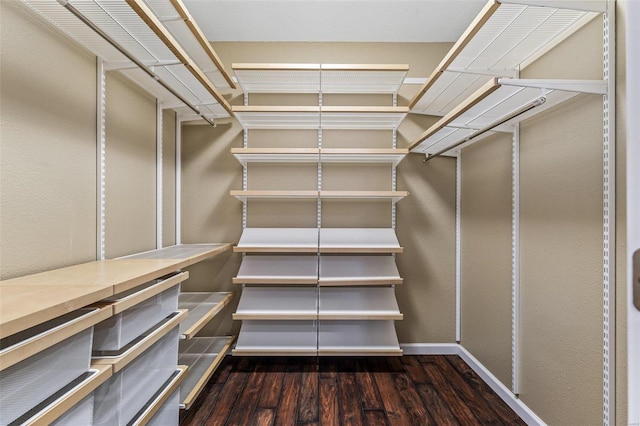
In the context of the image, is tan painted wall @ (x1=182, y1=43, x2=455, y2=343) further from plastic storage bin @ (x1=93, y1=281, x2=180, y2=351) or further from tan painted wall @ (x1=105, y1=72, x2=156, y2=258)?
plastic storage bin @ (x1=93, y1=281, x2=180, y2=351)

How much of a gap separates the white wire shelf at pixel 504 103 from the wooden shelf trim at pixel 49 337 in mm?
1522

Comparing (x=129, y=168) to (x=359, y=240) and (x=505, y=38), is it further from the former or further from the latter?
(x=505, y=38)

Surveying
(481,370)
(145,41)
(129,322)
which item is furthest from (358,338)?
(145,41)

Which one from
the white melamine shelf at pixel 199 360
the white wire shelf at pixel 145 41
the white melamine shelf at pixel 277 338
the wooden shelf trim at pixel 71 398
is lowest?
the white melamine shelf at pixel 199 360

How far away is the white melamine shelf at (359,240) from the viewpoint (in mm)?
2008

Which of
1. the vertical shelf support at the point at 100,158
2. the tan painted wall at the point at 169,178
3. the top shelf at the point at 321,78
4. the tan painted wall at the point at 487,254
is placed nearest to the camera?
the vertical shelf support at the point at 100,158

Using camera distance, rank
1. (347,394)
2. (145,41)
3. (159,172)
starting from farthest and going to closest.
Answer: (159,172) → (347,394) → (145,41)

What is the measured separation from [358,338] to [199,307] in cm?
111

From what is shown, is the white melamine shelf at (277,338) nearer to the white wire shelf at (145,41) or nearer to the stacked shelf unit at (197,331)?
the stacked shelf unit at (197,331)

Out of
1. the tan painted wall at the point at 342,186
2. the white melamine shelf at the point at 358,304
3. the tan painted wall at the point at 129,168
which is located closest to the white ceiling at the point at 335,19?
the tan painted wall at the point at 342,186

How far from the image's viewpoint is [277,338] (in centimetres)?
211

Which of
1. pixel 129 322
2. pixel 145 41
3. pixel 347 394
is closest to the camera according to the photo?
pixel 129 322

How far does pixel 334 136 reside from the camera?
2371mm

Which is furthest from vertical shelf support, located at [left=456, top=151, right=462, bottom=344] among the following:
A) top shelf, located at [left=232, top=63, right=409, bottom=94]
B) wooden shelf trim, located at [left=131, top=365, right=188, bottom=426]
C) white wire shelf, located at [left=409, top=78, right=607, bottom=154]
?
wooden shelf trim, located at [left=131, top=365, right=188, bottom=426]
